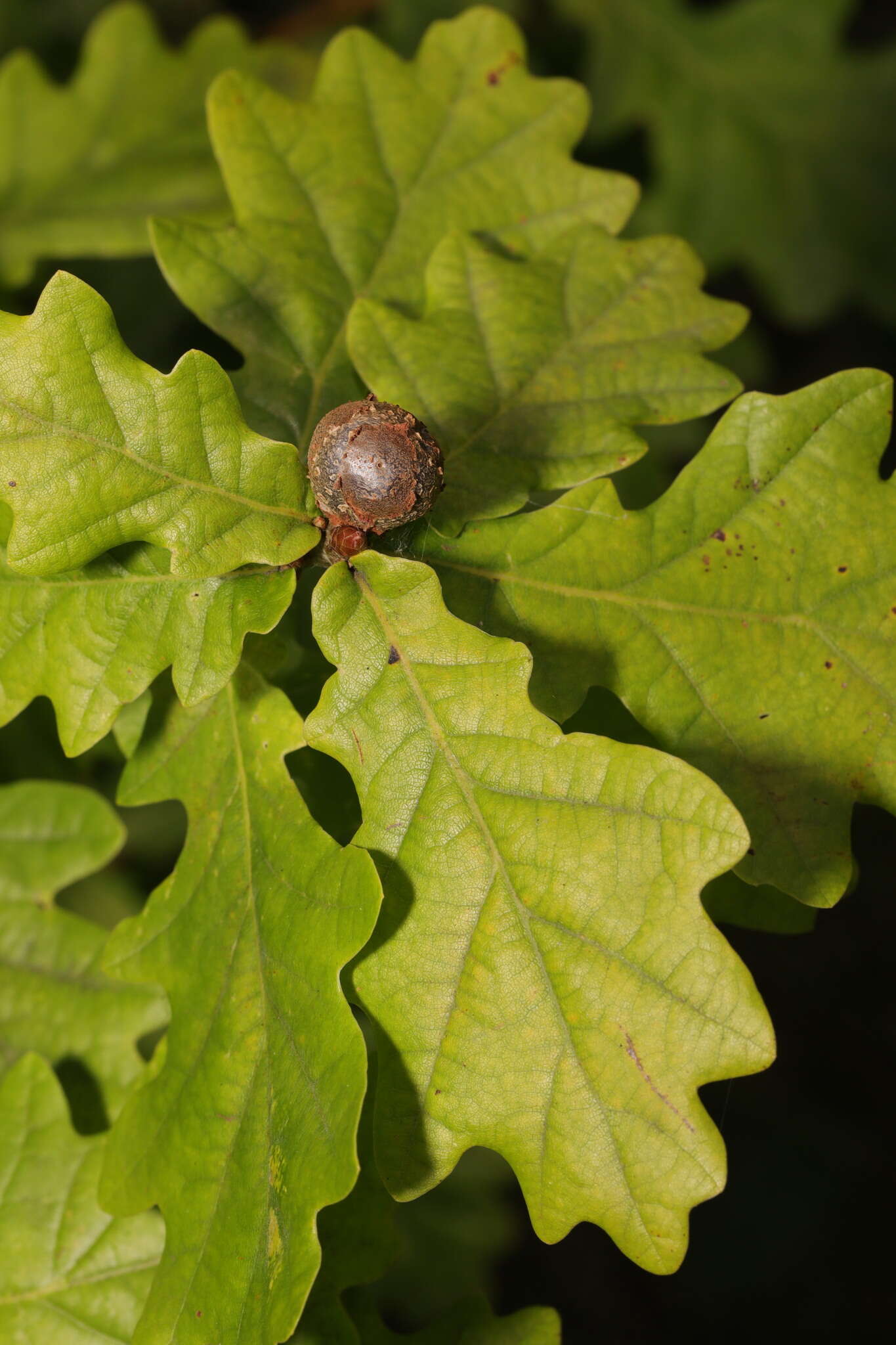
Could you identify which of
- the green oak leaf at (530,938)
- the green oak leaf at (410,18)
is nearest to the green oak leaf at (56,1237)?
the green oak leaf at (530,938)

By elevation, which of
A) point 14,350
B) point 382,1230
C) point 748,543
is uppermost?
point 14,350

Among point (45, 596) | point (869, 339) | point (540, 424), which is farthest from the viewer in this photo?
point (869, 339)

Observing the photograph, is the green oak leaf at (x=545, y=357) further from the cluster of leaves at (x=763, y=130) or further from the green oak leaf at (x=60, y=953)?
the cluster of leaves at (x=763, y=130)

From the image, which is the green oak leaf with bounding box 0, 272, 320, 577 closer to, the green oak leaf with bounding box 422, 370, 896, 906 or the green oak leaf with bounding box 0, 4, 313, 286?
the green oak leaf with bounding box 422, 370, 896, 906

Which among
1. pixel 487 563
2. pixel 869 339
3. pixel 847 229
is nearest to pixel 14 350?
Answer: pixel 487 563

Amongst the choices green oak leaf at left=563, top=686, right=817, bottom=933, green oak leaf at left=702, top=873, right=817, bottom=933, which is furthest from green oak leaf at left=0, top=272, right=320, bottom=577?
green oak leaf at left=702, top=873, right=817, bottom=933

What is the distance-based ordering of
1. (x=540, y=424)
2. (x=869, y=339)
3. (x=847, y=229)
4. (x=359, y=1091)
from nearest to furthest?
(x=359, y=1091), (x=540, y=424), (x=847, y=229), (x=869, y=339)

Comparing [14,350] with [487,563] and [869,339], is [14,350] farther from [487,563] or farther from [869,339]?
[869,339]
